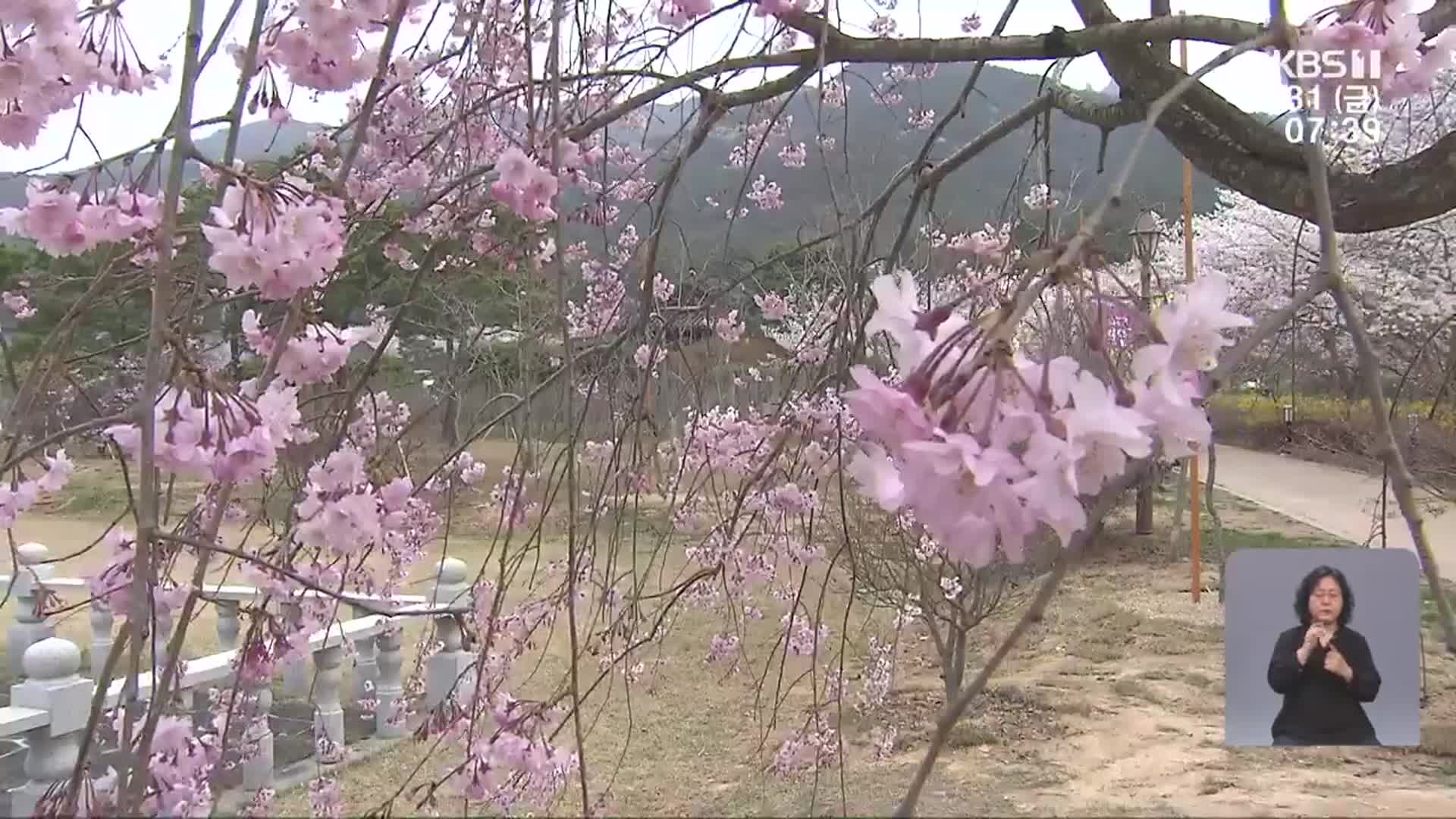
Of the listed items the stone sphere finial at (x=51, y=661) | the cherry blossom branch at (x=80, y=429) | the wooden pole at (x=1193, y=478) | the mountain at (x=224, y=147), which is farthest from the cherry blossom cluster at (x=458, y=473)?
the wooden pole at (x=1193, y=478)

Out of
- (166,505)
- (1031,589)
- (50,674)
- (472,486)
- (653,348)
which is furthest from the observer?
(1031,589)

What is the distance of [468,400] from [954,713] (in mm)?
2039

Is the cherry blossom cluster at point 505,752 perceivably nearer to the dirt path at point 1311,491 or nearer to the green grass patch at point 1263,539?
the dirt path at point 1311,491

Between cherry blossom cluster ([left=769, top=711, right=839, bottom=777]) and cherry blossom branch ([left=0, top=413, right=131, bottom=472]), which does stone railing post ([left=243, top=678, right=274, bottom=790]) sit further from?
cherry blossom branch ([left=0, top=413, right=131, bottom=472])

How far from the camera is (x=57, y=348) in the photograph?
2.85 feet

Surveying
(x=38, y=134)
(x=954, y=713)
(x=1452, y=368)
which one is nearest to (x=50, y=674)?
(x=38, y=134)

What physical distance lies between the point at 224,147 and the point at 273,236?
0.28 ft

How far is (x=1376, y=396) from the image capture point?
1.72 feet

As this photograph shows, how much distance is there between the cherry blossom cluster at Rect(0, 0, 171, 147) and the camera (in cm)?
85

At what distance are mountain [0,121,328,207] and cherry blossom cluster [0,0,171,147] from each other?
7cm

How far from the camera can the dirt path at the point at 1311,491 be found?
415 cm

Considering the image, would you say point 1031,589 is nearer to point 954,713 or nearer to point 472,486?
point 472,486

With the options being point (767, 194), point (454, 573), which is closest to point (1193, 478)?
point (767, 194)

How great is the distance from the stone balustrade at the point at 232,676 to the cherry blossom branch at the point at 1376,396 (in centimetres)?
109
